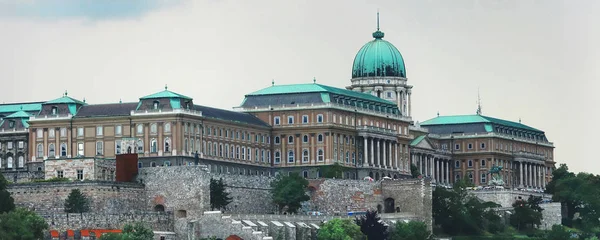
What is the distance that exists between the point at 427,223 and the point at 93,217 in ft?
150

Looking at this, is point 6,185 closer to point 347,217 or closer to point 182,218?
point 182,218

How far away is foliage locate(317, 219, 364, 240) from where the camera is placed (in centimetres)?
18138

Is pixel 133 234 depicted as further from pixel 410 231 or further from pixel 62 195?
pixel 410 231

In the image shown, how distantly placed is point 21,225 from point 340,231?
3717cm

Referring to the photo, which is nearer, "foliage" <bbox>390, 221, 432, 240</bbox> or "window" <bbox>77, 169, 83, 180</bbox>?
"window" <bbox>77, 169, 83, 180</bbox>

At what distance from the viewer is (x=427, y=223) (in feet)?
655

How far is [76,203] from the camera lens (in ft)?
564

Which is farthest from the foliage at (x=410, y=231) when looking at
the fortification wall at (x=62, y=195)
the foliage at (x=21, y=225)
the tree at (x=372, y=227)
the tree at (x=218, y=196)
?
the foliage at (x=21, y=225)

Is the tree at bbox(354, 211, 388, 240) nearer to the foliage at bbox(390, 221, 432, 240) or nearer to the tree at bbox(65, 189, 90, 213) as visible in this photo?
the foliage at bbox(390, 221, 432, 240)

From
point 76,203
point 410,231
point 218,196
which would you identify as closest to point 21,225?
point 76,203

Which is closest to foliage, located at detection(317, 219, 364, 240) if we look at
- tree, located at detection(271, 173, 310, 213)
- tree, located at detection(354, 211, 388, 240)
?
tree, located at detection(354, 211, 388, 240)

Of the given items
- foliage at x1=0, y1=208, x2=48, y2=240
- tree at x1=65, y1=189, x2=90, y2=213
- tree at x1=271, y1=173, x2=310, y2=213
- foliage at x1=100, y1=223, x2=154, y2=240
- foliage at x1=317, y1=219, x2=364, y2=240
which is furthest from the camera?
tree at x1=271, y1=173, x2=310, y2=213

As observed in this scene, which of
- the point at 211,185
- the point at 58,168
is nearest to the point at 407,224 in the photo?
the point at 211,185

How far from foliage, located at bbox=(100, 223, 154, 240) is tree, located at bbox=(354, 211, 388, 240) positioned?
28.5 meters
